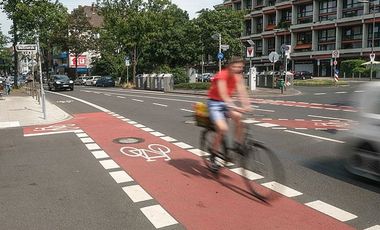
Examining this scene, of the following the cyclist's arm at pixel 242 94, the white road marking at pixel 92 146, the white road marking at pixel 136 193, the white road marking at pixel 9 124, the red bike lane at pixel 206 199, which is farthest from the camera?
the white road marking at pixel 9 124

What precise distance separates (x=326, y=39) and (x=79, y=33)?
4020cm

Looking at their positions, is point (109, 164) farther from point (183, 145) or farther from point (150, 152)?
point (183, 145)

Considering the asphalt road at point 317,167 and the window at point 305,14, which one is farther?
the window at point 305,14

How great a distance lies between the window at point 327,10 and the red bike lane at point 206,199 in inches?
2612

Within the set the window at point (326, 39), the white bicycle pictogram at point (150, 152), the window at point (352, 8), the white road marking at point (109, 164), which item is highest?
the window at point (352, 8)

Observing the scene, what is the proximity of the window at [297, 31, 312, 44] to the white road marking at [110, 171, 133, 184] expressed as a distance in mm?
70243

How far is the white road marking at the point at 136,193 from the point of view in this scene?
595cm

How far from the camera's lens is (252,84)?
3428 centimetres

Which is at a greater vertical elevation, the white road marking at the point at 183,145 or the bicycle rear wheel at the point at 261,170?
the bicycle rear wheel at the point at 261,170

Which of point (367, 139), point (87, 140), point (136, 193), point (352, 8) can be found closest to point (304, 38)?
point (352, 8)

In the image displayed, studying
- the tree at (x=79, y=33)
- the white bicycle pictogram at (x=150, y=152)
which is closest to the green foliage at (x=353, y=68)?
the tree at (x=79, y=33)

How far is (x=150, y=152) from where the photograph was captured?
919 centimetres

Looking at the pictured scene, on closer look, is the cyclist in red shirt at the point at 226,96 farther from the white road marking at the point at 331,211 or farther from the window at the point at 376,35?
the window at the point at 376,35

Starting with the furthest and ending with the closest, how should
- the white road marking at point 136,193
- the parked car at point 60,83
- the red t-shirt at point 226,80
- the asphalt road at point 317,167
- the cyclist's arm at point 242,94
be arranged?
the parked car at point 60,83
the red t-shirt at point 226,80
the cyclist's arm at point 242,94
the white road marking at point 136,193
the asphalt road at point 317,167
